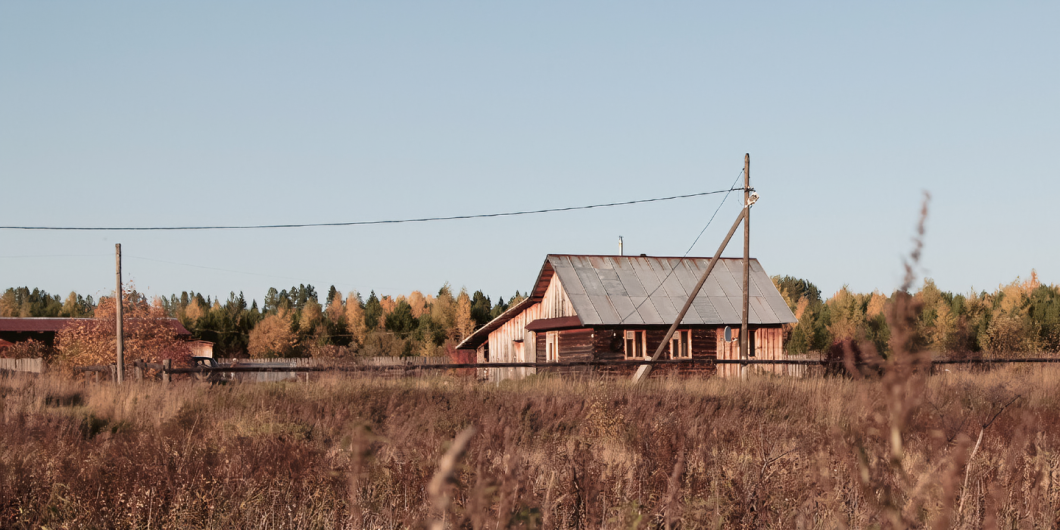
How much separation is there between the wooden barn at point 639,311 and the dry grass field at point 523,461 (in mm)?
13405

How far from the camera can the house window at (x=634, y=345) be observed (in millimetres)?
28922

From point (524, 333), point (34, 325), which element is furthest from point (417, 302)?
point (524, 333)

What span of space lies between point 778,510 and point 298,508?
3364 millimetres

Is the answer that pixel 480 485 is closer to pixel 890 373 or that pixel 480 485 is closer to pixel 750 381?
pixel 890 373

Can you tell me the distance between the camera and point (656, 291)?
3008 centimetres

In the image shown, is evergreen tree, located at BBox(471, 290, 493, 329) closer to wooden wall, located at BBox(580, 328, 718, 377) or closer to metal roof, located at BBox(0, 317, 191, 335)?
metal roof, located at BBox(0, 317, 191, 335)

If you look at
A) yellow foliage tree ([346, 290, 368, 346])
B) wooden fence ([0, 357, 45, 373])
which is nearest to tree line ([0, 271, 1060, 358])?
yellow foliage tree ([346, 290, 368, 346])

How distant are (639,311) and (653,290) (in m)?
1.47

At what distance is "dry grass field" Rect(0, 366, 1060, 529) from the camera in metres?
1.83

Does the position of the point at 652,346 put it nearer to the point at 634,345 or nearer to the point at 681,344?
Answer: the point at 634,345

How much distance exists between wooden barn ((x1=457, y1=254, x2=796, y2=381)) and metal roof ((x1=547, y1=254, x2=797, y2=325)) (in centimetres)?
3

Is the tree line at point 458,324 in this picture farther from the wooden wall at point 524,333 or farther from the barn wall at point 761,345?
the barn wall at point 761,345

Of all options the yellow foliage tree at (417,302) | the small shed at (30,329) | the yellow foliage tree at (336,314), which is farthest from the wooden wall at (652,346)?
the yellow foliage tree at (417,302)

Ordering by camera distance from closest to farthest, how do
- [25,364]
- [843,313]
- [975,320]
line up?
[25,364] → [975,320] → [843,313]
